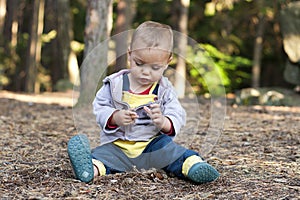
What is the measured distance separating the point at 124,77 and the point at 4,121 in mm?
2748

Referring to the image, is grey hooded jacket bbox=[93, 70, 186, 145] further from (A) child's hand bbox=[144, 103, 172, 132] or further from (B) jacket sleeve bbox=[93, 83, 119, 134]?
(A) child's hand bbox=[144, 103, 172, 132]

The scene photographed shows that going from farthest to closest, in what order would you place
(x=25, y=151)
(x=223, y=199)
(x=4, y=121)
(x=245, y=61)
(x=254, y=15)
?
(x=254, y=15) → (x=245, y=61) → (x=4, y=121) → (x=25, y=151) → (x=223, y=199)

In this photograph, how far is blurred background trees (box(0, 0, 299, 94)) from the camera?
11652 mm

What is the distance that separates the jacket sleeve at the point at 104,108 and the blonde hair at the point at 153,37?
32cm

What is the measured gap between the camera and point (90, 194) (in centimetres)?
258

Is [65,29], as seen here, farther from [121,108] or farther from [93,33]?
[121,108]

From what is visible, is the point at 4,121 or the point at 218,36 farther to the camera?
the point at 218,36

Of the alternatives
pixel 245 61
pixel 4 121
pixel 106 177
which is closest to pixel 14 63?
pixel 245 61

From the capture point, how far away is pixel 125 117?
2869mm

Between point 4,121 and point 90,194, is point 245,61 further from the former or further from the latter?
point 90,194

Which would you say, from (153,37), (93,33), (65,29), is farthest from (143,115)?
(65,29)

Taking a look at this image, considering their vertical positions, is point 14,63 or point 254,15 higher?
point 254,15

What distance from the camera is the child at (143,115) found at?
2883mm

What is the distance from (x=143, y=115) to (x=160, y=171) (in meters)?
0.35
